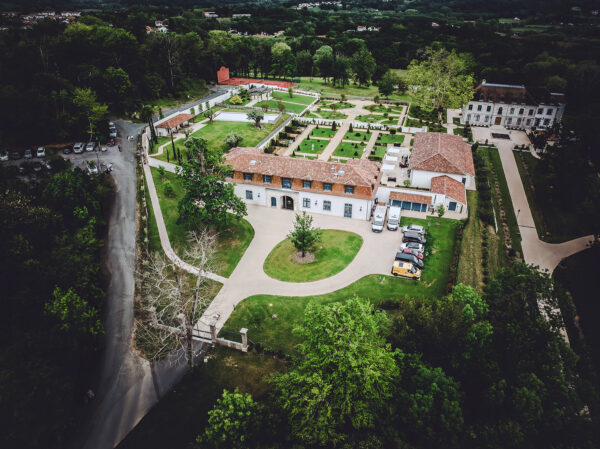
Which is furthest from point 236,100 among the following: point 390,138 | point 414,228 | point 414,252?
point 414,252

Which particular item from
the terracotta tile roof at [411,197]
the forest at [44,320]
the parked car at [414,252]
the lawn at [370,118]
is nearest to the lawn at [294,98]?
the lawn at [370,118]

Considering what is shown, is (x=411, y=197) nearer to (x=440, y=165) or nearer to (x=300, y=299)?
(x=440, y=165)

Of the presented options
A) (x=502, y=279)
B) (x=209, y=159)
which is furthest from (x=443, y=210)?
(x=209, y=159)

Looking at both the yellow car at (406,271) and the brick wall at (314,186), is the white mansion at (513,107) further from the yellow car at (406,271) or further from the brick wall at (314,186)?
the yellow car at (406,271)

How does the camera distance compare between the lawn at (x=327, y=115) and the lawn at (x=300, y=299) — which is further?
the lawn at (x=327, y=115)

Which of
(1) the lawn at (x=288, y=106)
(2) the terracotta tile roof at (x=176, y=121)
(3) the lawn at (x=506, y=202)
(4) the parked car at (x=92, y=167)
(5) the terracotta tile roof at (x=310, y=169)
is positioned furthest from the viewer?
(1) the lawn at (x=288, y=106)

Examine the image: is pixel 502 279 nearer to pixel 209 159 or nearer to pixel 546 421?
pixel 546 421

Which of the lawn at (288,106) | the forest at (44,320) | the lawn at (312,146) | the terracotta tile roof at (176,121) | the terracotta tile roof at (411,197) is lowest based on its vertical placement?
the lawn at (312,146)
